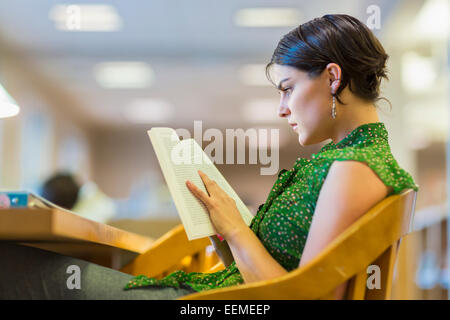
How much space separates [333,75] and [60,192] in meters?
1.98

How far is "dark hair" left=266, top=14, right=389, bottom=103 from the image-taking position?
2.87ft

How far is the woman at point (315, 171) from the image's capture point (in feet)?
2.34

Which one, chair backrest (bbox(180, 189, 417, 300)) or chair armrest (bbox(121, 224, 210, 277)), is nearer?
chair backrest (bbox(180, 189, 417, 300))

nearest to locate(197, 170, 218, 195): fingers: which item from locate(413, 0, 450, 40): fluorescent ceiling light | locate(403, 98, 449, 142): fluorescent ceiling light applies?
locate(413, 0, 450, 40): fluorescent ceiling light

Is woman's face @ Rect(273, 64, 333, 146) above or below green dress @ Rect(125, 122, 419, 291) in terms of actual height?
above

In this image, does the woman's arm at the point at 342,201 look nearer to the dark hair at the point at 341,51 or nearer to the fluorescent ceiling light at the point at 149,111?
the dark hair at the point at 341,51

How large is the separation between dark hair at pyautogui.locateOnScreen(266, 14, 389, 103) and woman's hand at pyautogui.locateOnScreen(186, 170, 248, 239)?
0.90 ft

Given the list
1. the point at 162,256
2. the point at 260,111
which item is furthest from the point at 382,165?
the point at 260,111

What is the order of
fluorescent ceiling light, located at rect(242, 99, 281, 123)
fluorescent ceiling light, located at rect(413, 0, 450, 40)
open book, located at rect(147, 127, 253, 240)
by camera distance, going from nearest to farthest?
open book, located at rect(147, 127, 253, 240) < fluorescent ceiling light, located at rect(413, 0, 450, 40) < fluorescent ceiling light, located at rect(242, 99, 281, 123)

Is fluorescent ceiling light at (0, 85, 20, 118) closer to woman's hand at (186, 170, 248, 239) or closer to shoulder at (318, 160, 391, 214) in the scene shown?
woman's hand at (186, 170, 248, 239)

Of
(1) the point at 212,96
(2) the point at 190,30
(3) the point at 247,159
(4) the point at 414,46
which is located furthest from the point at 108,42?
(3) the point at 247,159

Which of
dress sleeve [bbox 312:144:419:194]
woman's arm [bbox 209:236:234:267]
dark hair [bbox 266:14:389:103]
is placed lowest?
woman's arm [bbox 209:236:234:267]

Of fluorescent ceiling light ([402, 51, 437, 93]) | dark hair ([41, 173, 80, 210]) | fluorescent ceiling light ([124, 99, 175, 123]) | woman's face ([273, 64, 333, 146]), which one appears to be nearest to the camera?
woman's face ([273, 64, 333, 146])

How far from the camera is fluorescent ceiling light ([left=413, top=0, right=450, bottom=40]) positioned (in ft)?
10.0
